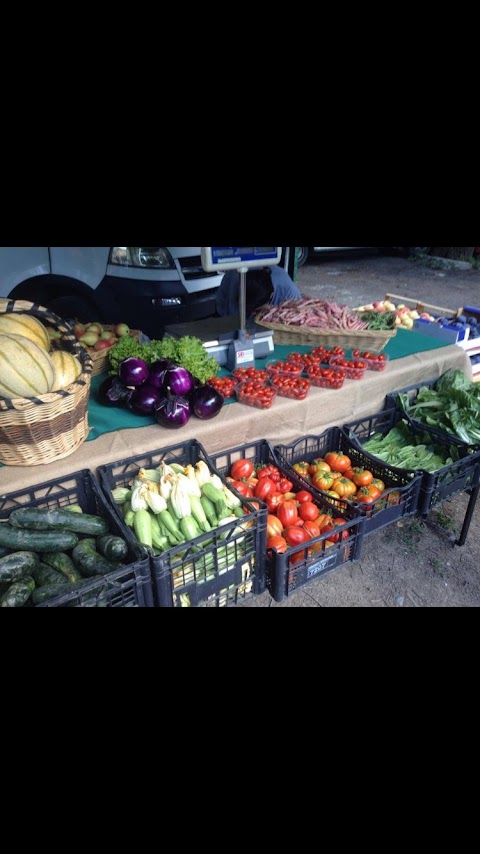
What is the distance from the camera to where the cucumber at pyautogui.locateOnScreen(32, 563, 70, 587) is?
2.36 meters

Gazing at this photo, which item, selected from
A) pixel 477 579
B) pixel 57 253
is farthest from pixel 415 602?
pixel 57 253

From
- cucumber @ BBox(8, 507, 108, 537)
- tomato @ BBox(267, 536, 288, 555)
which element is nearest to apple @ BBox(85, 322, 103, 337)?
cucumber @ BBox(8, 507, 108, 537)

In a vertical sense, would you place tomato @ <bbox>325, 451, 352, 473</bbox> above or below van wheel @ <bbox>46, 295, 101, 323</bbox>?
below

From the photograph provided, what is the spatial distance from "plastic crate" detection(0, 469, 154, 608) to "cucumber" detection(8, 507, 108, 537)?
0.35 ft

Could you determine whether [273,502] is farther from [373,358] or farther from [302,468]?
[373,358]

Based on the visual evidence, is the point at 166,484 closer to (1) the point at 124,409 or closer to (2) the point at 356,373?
(1) the point at 124,409

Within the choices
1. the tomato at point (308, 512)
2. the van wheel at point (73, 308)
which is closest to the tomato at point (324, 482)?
the tomato at point (308, 512)

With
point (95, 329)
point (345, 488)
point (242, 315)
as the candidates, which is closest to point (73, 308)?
point (95, 329)

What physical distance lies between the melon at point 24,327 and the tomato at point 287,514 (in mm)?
1753

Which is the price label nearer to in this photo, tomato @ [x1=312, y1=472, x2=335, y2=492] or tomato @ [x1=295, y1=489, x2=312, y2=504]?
tomato @ [x1=312, y1=472, x2=335, y2=492]

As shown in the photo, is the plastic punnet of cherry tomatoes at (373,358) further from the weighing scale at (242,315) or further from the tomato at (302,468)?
the tomato at (302,468)

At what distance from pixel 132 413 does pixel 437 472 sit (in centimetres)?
222

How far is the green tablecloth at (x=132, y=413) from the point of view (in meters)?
3.43

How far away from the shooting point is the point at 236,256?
3.75 metres
